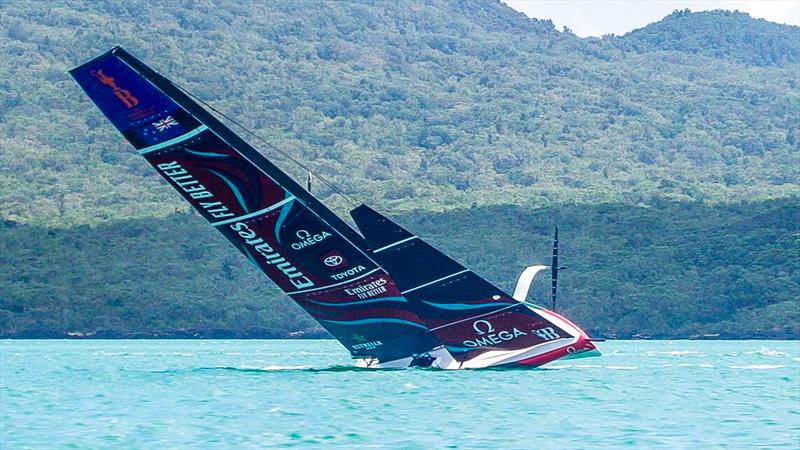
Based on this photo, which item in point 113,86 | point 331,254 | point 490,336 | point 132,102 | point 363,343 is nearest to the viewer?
point 113,86

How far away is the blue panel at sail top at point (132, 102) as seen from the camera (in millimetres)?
31938

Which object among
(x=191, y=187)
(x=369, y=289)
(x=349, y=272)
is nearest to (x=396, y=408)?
(x=349, y=272)

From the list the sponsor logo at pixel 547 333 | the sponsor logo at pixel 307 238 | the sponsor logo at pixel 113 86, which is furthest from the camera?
the sponsor logo at pixel 547 333

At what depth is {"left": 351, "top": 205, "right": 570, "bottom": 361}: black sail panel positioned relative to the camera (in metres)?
33.7

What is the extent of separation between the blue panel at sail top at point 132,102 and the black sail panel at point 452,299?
12.4 ft

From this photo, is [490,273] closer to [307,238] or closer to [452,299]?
[452,299]

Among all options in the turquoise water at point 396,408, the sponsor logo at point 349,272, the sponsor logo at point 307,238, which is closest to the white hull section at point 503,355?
the turquoise water at point 396,408

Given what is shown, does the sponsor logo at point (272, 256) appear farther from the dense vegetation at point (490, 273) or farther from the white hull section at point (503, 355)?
the dense vegetation at point (490, 273)

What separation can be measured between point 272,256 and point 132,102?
4343 millimetres

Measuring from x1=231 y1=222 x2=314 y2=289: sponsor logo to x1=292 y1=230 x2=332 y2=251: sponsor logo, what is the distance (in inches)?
18.4

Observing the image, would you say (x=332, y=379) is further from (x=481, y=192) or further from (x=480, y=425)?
(x=481, y=192)

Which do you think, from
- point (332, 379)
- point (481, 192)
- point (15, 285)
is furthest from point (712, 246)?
point (332, 379)

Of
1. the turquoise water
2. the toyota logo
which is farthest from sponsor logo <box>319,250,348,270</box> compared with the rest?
the turquoise water

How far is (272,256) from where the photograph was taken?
34.5m
